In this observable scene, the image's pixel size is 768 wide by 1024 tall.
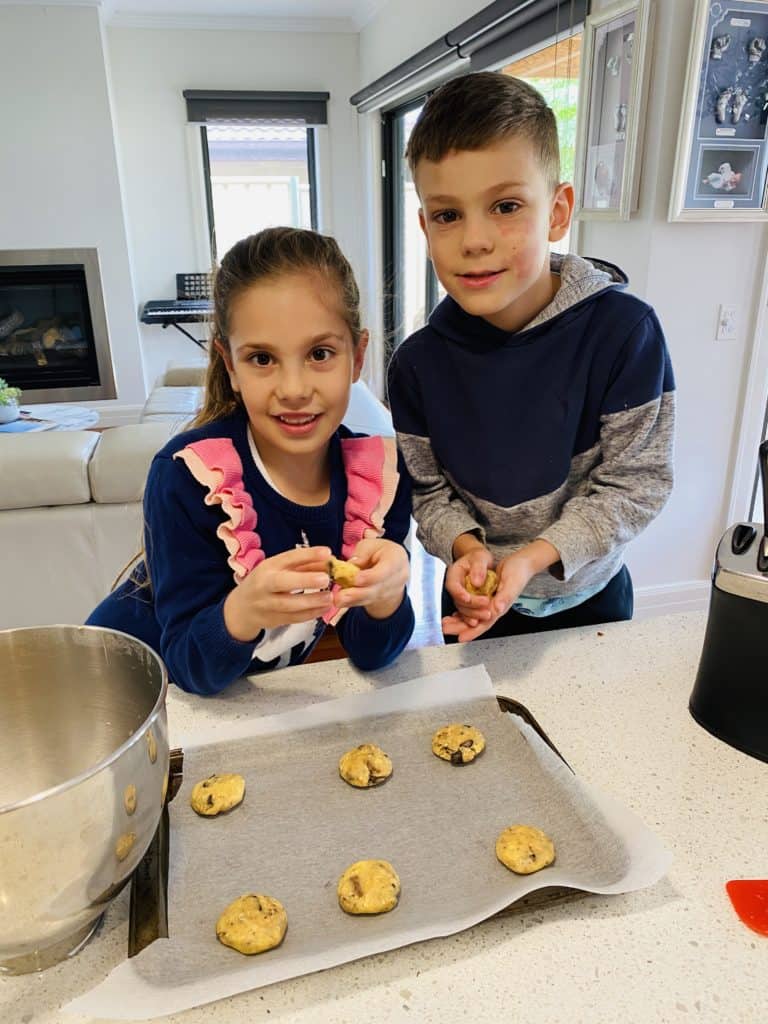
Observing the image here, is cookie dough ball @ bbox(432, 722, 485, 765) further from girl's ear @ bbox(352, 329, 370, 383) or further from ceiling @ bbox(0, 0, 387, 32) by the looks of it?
ceiling @ bbox(0, 0, 387, 32)

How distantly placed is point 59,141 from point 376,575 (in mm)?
5171

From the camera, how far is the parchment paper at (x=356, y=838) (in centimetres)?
55

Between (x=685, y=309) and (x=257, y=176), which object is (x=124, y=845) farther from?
(x=257, y=176)

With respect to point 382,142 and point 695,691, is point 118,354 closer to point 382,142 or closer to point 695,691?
point 382,142

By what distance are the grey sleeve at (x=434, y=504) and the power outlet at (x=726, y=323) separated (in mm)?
1647

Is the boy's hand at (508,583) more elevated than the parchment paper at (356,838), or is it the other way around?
the boy's hand at (508,583)

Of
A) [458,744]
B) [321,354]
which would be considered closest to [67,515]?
[321,354]

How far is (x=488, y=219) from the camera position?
907mm

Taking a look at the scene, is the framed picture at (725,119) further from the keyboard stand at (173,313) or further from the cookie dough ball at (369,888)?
the keyboard stand at (173,313)

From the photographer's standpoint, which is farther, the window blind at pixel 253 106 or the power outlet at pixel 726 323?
the window blind at pixel 253 106

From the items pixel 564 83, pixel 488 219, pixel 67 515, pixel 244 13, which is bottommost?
pixel 67 515

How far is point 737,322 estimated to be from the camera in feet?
7.79

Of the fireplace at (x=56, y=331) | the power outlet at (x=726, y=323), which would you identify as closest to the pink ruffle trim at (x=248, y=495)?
the power outlet at (x=726, y=323)

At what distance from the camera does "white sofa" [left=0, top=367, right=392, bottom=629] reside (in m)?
2.17
